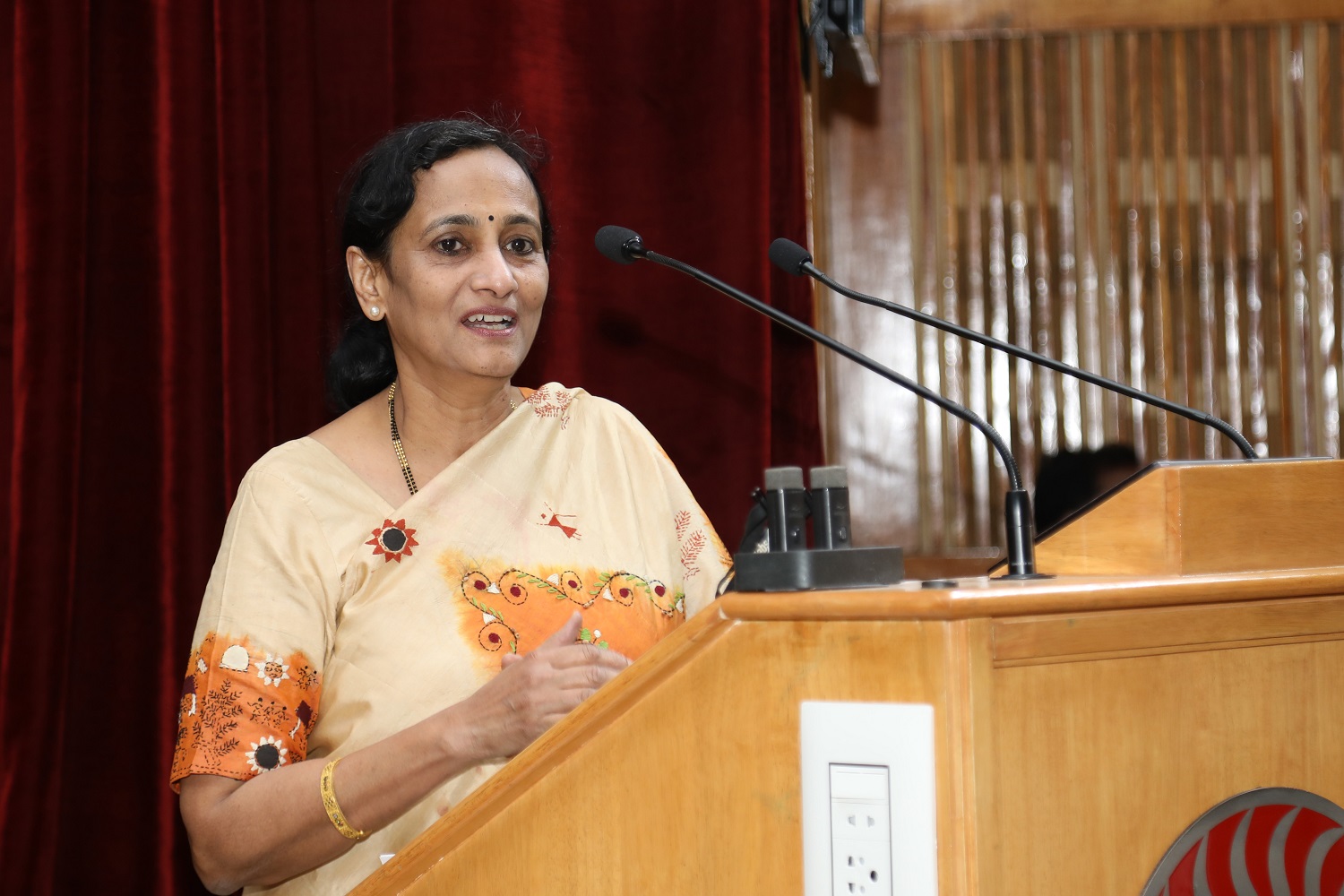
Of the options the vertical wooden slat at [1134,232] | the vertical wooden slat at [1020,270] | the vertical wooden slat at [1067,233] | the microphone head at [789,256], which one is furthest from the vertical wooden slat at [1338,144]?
the microphone head at [789,256]

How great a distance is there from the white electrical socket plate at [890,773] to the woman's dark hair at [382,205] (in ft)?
3.71

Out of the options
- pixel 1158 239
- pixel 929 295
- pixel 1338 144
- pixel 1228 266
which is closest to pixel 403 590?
pixel 929 295

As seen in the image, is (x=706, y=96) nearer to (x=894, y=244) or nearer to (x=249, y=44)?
(x=894, y=244)

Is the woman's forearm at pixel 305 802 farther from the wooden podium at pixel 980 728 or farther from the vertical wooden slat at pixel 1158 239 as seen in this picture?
the vertical wooden slat at pixel 1158 239

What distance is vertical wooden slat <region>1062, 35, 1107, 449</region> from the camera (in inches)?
104

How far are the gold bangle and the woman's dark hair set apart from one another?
0.71 meters

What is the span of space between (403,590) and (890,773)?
0.89 metres

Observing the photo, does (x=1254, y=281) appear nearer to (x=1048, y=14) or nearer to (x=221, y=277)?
(x=1048, y=14)

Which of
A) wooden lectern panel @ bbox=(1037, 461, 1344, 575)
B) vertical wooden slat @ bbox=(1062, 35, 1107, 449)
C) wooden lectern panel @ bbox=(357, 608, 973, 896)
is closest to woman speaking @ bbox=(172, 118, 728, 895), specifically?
wooden lectern panel @ bbox=(357, 608, 973, 896)

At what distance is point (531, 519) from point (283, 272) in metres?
0.89

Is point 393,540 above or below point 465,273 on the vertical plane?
below

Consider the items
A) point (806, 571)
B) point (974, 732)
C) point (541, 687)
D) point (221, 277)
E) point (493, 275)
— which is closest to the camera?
point (974, 732)

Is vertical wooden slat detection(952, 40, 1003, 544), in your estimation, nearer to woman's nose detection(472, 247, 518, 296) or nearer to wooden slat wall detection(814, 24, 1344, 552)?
wooden slat wall detection(814, 24, 1344, 552)

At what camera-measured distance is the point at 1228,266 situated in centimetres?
265
